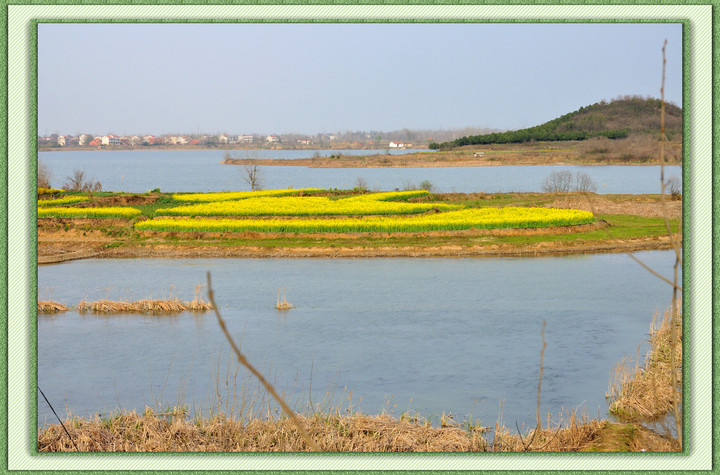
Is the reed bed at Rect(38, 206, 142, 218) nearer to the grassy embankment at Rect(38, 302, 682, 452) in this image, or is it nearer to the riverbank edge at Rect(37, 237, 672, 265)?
the riverbank edge at Rect(37, 237, 672, 265)

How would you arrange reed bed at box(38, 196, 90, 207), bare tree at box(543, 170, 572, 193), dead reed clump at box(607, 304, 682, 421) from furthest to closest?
1. bare tree at box(543, 170, 572, 193)
2. reed bed at box(38, 196, 90, 207)
3. dead reed clump at box(607, 304, 682, 421)

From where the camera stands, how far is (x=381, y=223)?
26297 mm

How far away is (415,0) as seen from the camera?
470 centimetres

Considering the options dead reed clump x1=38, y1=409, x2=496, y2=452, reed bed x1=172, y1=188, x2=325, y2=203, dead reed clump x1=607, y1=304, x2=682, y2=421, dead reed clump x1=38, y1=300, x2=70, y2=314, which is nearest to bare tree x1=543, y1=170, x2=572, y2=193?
reed bed x1=172, y1=188, x2=325, y2=203

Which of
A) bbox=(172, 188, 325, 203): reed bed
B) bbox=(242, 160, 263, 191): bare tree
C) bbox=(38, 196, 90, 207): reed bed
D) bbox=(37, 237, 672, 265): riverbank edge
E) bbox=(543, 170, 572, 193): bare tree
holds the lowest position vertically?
bbox=(37, 237, 672, 265): riverbank edge

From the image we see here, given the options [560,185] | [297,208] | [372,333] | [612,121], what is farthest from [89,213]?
[560,185]

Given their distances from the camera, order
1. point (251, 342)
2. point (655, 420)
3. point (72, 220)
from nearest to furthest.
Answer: point (655, 420)
point (251, 342)
point (72, 220)

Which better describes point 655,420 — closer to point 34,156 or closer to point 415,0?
point 415,0

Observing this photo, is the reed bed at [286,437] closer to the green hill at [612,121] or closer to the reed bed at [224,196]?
the green hill at [612,121]

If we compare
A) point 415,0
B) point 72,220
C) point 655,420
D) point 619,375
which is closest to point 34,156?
point 415,0

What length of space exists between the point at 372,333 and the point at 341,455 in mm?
10069

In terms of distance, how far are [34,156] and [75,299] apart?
14.2 meters

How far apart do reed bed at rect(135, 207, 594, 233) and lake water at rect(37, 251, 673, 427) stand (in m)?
3.06

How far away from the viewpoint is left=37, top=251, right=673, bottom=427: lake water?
411 inches
